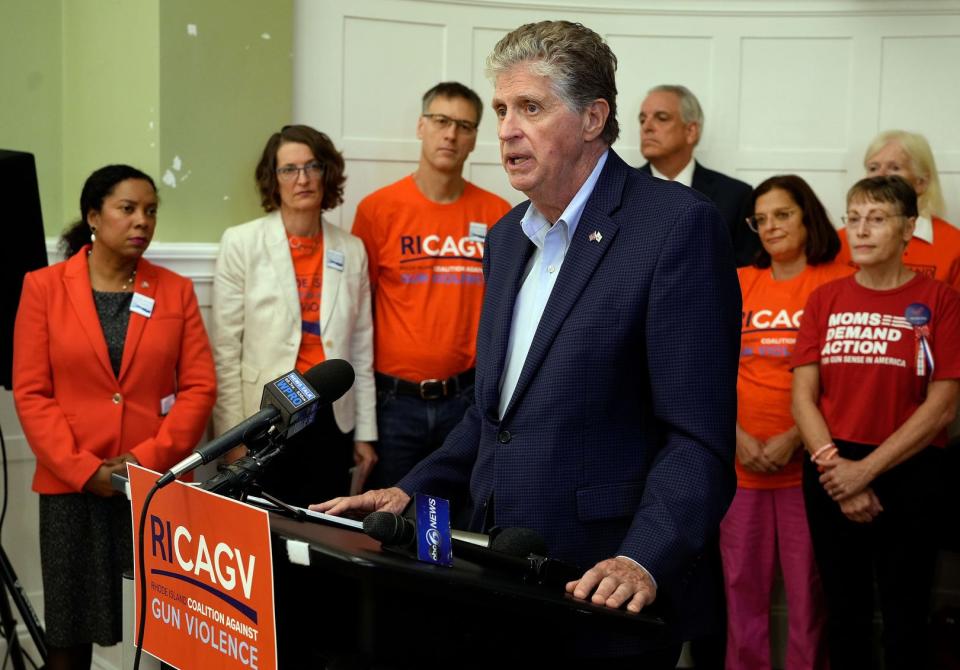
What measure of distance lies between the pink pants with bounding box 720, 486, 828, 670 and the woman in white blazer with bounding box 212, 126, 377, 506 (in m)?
1.36

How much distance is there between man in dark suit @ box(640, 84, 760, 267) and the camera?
13.9 ft

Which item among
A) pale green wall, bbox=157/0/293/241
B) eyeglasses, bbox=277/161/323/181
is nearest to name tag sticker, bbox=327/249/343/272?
eyeglasses, bbox=277/161/323/181

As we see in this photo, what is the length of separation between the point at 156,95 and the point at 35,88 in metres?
0.67

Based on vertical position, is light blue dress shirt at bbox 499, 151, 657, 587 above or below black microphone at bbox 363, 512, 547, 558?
above

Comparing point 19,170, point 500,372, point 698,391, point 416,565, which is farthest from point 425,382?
point 416,565

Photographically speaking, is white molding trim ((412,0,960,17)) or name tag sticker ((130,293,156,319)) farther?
white molding trim ((412,0,960,17))

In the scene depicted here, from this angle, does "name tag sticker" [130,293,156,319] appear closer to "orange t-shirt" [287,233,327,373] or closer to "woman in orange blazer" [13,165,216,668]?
"woman in orange blazer" [13,165,216,668]

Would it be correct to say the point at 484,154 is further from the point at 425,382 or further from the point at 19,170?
the point at 19,170

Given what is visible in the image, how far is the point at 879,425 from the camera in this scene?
3.45 meters

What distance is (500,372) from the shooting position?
1.77 meters

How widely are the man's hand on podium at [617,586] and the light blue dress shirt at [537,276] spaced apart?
41 centimetres

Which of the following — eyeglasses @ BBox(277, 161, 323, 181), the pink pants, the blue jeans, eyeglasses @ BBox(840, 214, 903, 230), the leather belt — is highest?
eyeglasses @ BBox(277, 161, 323, 181)

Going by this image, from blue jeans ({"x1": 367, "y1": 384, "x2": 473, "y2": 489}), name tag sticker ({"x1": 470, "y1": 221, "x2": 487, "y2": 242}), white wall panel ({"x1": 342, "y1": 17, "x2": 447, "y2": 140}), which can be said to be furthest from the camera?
white wall panel ({"x1": 342, "y1": 17, "x2": 447, "y2": 140})

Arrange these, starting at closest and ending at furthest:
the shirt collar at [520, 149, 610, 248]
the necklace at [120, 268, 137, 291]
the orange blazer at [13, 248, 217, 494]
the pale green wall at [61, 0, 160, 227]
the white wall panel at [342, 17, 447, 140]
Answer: the shirt collar at [520, 149, 610, 248]
the orange blazer at [13, 248, 217, 494]
the necklace at [120, 268, 137, 291]
the pale green wall at [61, 0, 160, 227]
the white wall panel at [342, 17, 447, 140]
